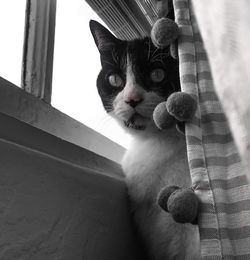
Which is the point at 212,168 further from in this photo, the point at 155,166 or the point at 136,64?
the point at 136,64

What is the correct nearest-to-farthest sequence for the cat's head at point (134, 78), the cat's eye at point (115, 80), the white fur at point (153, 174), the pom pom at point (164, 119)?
1. the pom pom at point (164, 119)
2. the white fur at point (153, 174)
3. the cat's head at point (134, 78)
4. the cat's eye at point (115, 80)

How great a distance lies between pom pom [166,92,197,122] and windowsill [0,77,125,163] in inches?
11.9

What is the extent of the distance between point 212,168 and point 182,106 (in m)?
0.11

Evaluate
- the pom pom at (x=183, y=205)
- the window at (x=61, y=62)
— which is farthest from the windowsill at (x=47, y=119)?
the pom pom at (x=183, y=205)

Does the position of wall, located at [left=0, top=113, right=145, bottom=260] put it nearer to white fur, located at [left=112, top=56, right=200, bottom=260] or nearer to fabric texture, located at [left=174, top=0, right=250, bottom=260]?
white fur, located at [left=112, top=56, right=200, bottom=260]

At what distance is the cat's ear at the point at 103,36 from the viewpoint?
41.1 inches

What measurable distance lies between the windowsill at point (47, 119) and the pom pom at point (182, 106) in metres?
0.30

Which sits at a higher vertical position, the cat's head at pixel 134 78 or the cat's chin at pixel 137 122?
the cat's head at pixel 134 78

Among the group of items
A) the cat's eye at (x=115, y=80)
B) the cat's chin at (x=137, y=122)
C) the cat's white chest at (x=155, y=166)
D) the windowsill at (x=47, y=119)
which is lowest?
the cat's white chest at (x=155, y=166)

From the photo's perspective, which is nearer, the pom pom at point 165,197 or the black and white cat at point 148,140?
the pom pom at point 165,197

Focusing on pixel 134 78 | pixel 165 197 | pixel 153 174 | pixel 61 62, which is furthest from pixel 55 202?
pixel 61 62

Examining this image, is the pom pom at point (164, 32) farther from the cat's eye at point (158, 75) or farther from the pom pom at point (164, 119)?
the cat's eye at point (158, 75)

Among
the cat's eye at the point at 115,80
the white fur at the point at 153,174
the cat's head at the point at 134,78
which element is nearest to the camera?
the white fur at the point at 153,174

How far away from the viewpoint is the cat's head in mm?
879
